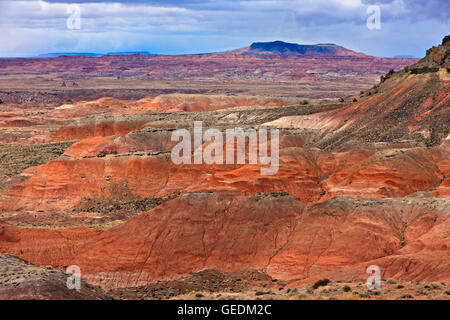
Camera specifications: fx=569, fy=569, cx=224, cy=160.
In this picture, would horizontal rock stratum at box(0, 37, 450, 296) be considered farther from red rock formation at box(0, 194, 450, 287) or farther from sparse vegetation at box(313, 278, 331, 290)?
sparse vegetation at box(313, 278, 331, 290)

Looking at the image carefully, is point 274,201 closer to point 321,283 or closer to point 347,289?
point 321,283

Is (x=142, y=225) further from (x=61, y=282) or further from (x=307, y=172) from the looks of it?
(x=307, y=172)

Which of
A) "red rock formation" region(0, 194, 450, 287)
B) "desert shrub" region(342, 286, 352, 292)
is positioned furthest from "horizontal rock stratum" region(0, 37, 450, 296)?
"desert shrub" region(342, 286, 352, 292)

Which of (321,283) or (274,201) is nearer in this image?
(321,283)

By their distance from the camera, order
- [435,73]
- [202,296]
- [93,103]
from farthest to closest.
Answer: [93,103]
[435,73]
[202,296]

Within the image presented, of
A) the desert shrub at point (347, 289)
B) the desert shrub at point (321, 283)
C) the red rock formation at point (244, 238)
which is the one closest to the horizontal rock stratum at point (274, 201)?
the red rock formation at point (244, 238)

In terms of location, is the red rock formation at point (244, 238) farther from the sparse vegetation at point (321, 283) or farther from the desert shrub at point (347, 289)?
the desert shrub at point (347, 289)

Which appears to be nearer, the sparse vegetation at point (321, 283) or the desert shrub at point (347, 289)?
the desert shrub at point (347, 289)

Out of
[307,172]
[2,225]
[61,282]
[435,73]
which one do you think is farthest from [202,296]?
[435,73]

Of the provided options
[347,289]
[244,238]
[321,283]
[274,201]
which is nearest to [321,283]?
[321,283]

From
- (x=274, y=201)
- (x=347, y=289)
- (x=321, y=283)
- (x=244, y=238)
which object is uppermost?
(x=347, y=289)

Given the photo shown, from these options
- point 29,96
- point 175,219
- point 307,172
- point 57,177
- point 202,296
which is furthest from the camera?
point 29,96
